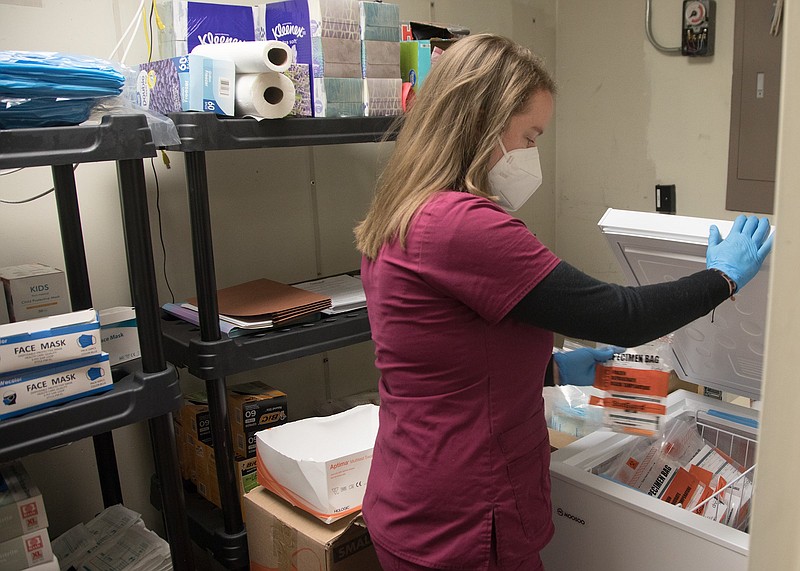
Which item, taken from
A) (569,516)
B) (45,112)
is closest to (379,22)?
(45,112)

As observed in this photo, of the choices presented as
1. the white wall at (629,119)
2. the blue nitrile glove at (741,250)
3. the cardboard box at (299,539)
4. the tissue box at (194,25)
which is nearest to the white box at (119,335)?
the cardboard box at (299,539)

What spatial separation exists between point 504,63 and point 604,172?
176cm

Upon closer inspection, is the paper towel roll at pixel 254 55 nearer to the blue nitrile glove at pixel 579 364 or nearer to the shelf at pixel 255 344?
the shelf at pixel 255 344

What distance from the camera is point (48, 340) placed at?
4.08ft

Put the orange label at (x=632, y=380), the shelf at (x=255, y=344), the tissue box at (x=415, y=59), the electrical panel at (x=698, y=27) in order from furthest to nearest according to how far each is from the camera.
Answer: the electrical panel at (x=698, y=27) < the tissue box at (x=415, y=59) < the shelf at (x=255, y=344) < the orange label at (x=632, y=380)

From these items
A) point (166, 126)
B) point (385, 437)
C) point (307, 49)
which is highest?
point (307, 49)

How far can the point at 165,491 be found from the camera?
4.82 ft

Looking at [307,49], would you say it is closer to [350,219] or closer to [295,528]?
[350,219]

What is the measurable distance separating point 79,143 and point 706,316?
1.19 metres

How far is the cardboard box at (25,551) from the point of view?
1.35 meters

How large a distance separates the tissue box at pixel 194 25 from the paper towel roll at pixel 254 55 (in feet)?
0.41

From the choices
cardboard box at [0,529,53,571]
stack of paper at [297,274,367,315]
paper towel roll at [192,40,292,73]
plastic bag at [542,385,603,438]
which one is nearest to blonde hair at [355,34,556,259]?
paper towel roll at [192,40,292,73]

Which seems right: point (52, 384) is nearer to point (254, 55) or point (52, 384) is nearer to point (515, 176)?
point (254, 55)

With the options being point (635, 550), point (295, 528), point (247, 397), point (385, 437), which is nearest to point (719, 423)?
point (635, 550)
